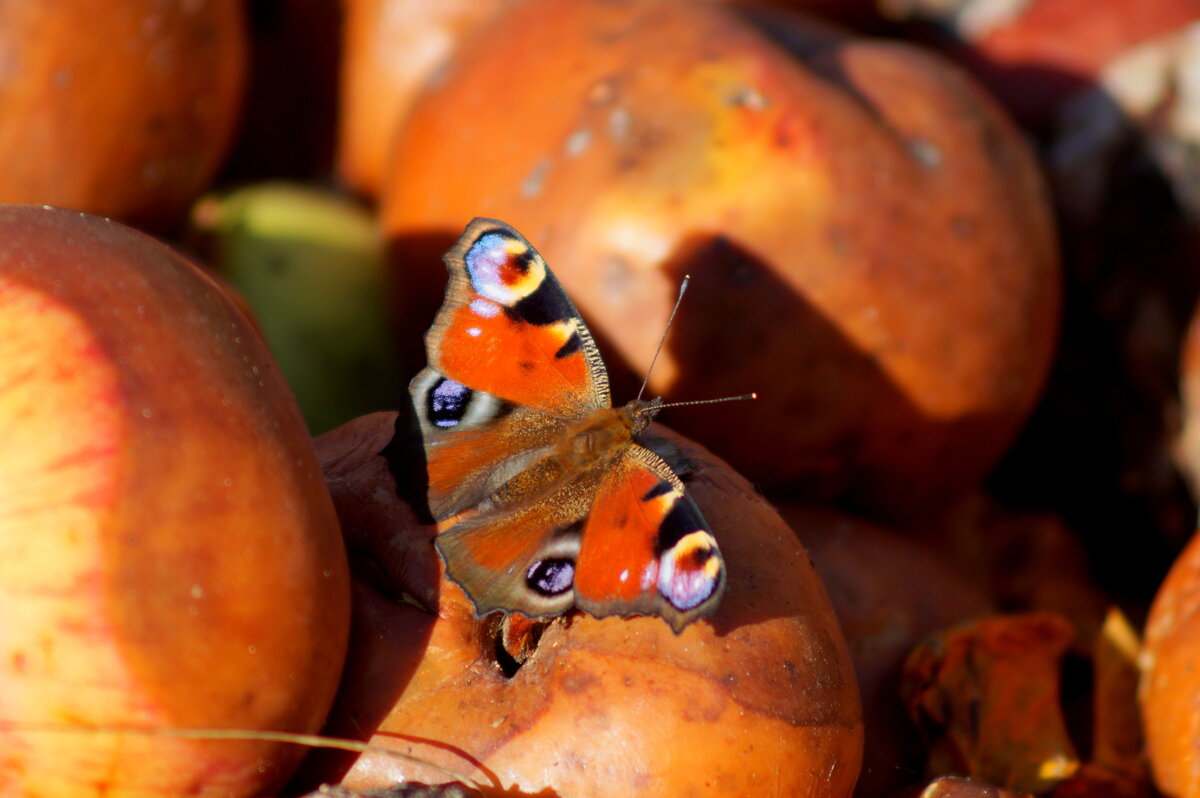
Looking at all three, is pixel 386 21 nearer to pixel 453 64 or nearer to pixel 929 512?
pixel 453 64

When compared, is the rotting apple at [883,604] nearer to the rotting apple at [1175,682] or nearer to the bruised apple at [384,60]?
the rotting apple at [1175,682]

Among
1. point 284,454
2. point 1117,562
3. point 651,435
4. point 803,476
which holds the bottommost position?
point 1117,562

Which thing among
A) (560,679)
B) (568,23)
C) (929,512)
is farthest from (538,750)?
(568,23)

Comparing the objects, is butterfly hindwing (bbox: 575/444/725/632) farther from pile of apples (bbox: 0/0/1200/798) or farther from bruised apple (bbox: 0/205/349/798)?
bruised apple (bbox: 0/205/349/798)

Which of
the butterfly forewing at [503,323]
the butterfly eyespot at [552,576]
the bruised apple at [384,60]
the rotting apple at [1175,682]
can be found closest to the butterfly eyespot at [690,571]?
the butterfly eyespot at [552,576]

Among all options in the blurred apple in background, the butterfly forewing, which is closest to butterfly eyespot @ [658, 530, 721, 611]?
the butterfly forewing

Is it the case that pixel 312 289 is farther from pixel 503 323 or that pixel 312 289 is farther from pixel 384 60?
pixel 503 323

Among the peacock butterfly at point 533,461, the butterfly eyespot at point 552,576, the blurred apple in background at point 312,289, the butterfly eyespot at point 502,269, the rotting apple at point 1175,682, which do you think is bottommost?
the rotting apple at point 1175,682
